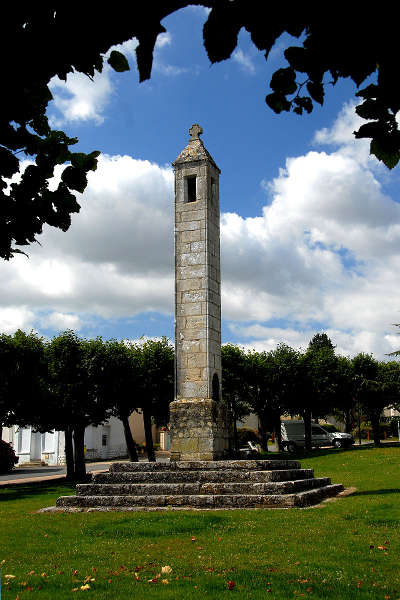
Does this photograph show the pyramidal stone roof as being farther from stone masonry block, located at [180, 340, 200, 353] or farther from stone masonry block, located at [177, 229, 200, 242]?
stone masonry block, located at [180, 340, 200, 353]

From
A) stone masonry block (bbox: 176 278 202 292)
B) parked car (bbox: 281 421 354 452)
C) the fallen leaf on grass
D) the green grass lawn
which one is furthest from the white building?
the fallen leaf on grass

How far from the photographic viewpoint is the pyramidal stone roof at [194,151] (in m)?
18.0

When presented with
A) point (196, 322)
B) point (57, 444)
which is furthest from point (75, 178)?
point (57, 444)

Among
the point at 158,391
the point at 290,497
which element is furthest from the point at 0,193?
the point at 158,391

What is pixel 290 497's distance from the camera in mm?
12852

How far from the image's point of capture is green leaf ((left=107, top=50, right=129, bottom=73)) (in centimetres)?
334

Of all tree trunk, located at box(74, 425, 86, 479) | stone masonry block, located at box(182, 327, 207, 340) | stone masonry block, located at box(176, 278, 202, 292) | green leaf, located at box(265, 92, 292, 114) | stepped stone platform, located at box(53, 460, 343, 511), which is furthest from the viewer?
tree trunk, located at box(74, 425, 86, 479)

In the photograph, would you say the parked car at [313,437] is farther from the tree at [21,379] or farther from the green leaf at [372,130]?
the green leaf at [372,130]

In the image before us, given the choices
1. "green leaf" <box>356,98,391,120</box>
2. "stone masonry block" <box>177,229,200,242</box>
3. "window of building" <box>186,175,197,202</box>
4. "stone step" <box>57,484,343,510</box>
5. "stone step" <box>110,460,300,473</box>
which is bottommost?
"stone step" <box>57,484,343,510</box>

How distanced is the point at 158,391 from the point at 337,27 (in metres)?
30.6

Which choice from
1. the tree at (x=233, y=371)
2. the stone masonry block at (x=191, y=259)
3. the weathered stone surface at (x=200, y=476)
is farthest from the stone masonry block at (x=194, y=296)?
the tree at (x=233, y=371)

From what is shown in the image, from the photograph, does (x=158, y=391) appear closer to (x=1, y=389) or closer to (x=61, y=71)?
(x=1, y=389)

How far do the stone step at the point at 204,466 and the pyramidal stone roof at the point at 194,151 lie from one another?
8.89 m

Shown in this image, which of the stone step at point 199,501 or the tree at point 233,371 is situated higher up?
the tree at point 233,371
